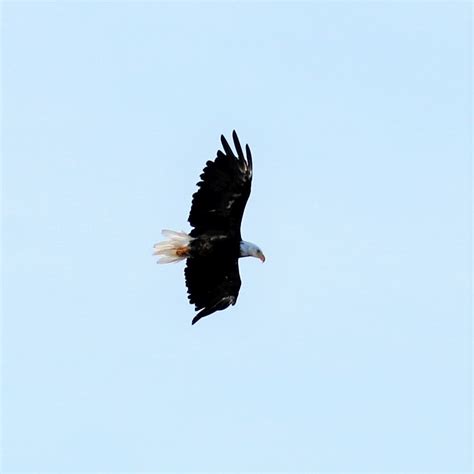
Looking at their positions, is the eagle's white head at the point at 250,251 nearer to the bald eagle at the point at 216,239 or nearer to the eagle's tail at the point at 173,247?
the bald eagle at the point at 216,239

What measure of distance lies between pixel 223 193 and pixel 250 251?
3.04 feet

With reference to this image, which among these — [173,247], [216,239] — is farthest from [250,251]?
[173,247]

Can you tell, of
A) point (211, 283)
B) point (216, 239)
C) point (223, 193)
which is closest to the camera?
point (223, 193)

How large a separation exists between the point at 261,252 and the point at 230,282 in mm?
493

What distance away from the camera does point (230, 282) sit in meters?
24.5

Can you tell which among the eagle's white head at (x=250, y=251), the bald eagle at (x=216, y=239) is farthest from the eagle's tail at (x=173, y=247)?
the eagle's white head at (x=250, y=251)

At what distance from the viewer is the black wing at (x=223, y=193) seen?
2358 centimetres

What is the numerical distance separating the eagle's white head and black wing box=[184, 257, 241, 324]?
0.56 ft

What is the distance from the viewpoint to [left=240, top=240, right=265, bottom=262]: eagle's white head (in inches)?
958

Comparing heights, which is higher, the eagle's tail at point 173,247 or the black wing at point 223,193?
the black wing at point 223,193

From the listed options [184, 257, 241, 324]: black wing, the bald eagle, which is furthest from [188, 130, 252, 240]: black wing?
[184, 257, 241, 324]: black wing

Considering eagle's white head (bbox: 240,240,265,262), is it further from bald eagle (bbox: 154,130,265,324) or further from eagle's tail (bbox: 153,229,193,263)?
eagle's tail (bbox: 153,229,193,263)

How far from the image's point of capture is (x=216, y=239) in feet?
79.0

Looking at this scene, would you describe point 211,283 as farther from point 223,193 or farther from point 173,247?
point 223,193
